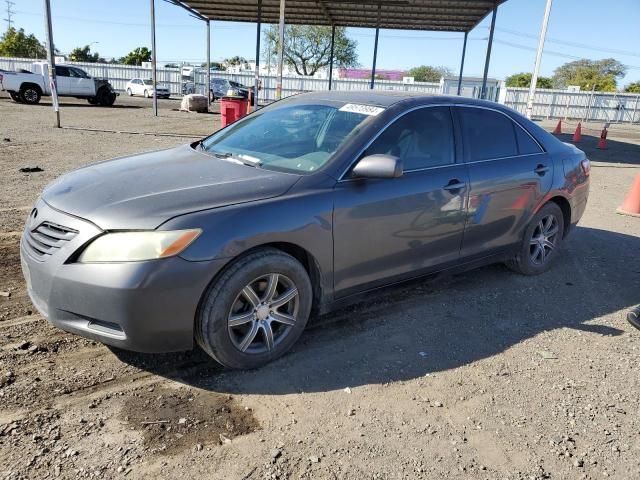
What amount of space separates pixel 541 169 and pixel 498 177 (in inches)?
27.5

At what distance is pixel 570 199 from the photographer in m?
5.15

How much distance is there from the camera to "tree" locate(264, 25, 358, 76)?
66.8 metres

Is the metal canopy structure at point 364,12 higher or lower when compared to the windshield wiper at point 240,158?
higher

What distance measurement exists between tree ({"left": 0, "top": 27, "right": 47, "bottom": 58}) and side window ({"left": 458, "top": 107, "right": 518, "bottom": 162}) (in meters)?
72.7

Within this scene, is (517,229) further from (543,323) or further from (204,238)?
(204,238)

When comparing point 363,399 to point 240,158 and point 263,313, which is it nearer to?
point 263,313

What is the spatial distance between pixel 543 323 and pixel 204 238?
9.39 ft

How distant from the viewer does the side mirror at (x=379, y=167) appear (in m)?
3.32

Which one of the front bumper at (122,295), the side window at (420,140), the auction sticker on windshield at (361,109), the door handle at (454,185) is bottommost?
the front bumper at (122,295)

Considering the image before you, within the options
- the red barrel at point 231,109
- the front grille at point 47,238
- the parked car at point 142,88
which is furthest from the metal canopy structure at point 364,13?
the parked car at point 142,88

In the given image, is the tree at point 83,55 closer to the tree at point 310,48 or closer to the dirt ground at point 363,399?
the tree at point 310,48

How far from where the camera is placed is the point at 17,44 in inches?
2532

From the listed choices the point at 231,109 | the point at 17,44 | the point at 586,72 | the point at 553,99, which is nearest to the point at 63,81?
the point at 231,109

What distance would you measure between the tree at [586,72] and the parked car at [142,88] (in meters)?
60.7
